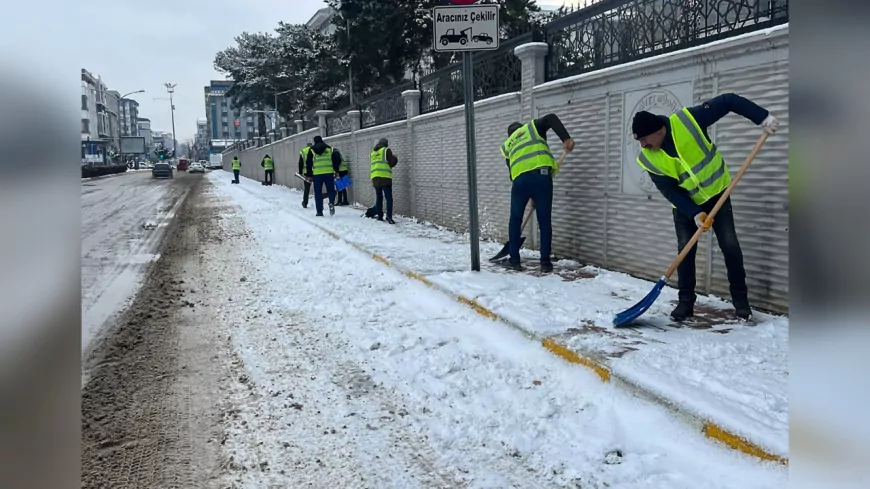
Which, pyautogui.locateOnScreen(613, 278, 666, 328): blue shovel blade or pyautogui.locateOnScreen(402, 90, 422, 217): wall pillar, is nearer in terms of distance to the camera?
pyautogui.locateOnScreen(613, 278, 666, 328): blue shovel blade

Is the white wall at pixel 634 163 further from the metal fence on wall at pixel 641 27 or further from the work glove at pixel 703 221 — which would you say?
the work glove at pixel 703 221

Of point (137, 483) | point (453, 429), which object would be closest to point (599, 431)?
point (453, 429)

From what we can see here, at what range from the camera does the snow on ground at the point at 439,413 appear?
9.47 feet

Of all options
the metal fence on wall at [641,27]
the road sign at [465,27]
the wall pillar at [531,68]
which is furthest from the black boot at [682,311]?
the wall pillar at [531,68]

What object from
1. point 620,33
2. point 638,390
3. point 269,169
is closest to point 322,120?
point 269,169

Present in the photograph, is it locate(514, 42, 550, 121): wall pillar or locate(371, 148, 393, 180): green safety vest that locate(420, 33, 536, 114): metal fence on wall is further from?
locate(371, 148, 393, 180): green safety vest

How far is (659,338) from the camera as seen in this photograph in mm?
4395

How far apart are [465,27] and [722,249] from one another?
11.1 ft

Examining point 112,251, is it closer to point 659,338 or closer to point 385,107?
point 385,107

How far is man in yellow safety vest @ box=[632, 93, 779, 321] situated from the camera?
4477 mm

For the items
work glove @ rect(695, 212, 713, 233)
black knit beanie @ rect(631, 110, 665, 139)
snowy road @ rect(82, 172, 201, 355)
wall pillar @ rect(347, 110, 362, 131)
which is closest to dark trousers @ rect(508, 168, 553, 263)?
black knit beanie @ rect(631, 110, 665, 139)

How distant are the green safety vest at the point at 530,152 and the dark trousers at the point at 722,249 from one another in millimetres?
2202

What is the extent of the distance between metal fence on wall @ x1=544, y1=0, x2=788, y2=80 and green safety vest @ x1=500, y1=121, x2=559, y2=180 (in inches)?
41.1
